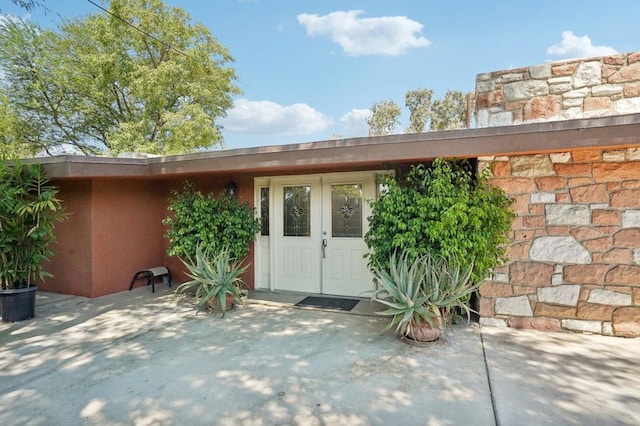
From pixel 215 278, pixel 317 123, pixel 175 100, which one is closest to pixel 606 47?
pixel 215 278

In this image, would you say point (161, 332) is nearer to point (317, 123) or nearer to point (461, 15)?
point (461, 15)

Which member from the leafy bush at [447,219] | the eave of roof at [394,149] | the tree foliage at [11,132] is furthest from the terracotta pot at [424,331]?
the tree foliage at [11,132]

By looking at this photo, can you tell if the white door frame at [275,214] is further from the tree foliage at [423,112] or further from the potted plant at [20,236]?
the tree foliage at [423,112]

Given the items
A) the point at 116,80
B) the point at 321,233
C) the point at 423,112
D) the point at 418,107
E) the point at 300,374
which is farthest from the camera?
the point at 418,107

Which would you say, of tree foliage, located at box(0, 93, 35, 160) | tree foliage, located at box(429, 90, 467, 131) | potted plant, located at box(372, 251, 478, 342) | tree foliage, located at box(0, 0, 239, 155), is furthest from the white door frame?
tree foliage, located at box(429, 90, 467, 131)

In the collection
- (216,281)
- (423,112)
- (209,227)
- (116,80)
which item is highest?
(423,112)

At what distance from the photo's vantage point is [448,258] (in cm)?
387

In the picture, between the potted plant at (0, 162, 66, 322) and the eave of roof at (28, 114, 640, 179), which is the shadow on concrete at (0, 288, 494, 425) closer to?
the potted plant at (0, 162, 66, 322)

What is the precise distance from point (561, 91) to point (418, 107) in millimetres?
18658

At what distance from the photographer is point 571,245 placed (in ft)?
13.0

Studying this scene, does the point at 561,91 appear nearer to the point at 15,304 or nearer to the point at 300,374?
the point at 300,374

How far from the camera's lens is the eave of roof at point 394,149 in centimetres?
331

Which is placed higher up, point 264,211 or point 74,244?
point 264,211

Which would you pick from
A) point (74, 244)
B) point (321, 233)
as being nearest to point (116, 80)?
point (74, 244)
